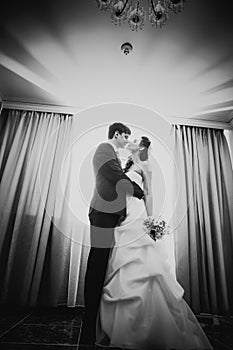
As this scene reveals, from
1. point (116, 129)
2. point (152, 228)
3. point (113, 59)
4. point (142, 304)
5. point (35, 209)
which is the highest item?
point (113, 59)

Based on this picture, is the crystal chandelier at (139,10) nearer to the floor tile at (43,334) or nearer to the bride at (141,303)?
the bride at (141,303)

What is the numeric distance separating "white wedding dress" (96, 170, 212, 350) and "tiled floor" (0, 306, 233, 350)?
226 mm

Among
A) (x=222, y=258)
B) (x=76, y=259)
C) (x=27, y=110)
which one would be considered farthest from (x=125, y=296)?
(x=27, y=110)

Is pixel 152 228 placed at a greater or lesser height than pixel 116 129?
lesser

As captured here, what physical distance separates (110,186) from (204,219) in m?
1.35

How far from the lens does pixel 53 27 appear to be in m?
1.87

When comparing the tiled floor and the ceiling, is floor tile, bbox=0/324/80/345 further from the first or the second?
the ceiling

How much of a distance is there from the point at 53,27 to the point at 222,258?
286cm

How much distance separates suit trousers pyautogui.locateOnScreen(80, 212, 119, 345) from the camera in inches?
55.5

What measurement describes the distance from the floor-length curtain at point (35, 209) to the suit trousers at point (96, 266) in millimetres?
737

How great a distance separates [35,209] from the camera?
2.38 meters

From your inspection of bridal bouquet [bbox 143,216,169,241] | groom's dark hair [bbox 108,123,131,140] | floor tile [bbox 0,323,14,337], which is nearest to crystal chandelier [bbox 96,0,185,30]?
groom's dark hair [bbox 108,123,131,140]

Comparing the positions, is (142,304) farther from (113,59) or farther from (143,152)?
(113,59)

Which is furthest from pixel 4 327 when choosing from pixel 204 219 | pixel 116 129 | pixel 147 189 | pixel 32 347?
pixel 204 219
